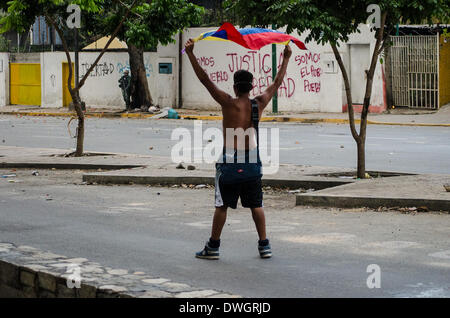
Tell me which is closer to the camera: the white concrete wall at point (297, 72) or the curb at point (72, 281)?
the curb at point (72, 281)

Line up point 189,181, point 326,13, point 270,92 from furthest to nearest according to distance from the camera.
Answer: point 189,181
point 326,13
point 270,92

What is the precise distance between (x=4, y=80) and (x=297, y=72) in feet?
58.6

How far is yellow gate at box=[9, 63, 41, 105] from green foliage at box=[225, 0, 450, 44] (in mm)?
30989

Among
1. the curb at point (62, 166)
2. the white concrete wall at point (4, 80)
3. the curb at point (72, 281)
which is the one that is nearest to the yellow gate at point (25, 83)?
the white concrete wall at point (4, 80)

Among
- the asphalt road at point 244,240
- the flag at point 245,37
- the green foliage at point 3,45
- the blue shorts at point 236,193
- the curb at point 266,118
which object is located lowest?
the asphalt road at point 244,240

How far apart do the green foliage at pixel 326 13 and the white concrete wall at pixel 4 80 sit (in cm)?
3289

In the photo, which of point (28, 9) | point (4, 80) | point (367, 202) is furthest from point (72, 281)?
point (4, 80)

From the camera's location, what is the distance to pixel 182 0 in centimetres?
1834

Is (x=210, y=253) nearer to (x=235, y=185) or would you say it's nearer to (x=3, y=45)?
A: (x=235, y=185)

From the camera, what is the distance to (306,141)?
69.1 feet

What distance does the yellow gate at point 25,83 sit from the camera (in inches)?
1682

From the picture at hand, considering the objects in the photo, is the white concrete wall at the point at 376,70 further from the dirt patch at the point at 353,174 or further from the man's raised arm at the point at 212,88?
the man's raised arm at the point at 212,88
